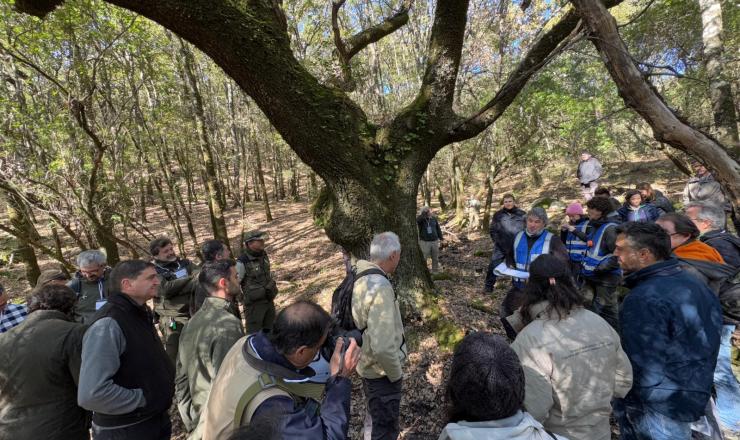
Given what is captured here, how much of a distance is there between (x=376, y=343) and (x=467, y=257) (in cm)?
905

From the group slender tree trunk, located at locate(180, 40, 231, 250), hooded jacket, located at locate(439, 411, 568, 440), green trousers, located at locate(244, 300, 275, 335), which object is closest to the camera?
hooded jacket, located at locate(439, 411, 568, 440)

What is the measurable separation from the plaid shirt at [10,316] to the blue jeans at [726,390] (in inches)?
294

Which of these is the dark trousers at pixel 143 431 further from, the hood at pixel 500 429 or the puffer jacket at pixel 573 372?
the puffer jacket at pixel 573 372

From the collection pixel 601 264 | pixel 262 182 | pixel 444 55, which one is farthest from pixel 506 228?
pixel 262 182

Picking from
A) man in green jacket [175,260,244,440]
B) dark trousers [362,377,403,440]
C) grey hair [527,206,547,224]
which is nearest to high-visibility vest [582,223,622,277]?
grey hair [527,206,547,224]

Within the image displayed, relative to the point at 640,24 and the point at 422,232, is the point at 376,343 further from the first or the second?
the point at 640,24

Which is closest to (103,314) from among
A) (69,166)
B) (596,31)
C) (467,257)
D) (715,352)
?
(596,31)

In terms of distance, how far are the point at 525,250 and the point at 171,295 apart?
4.88 meters

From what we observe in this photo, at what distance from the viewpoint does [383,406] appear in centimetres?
326

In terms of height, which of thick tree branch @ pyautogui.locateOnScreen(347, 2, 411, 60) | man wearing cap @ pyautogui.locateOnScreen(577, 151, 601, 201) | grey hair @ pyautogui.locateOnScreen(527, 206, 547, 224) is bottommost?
grey hair @ pyautogui.locateOnScreen(527, 206, 547, 224)

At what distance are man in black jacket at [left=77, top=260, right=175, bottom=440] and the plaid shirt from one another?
Answer: 2.10 meters

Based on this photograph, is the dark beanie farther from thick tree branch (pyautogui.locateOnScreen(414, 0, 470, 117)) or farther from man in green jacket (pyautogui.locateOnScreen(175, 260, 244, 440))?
thick tree branch (pyautogui.locateOnScreen(414, 0, 470, 117))

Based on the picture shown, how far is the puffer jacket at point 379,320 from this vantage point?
114 inches

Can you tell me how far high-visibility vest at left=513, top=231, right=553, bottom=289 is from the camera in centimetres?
456
